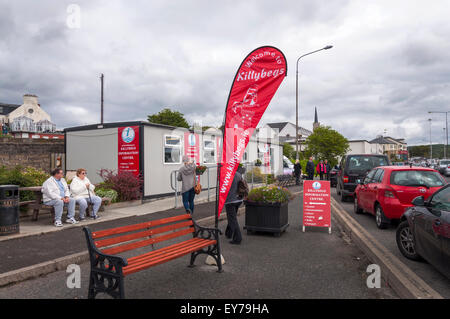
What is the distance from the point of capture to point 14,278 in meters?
4.55

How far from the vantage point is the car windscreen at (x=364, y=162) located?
13094 mm

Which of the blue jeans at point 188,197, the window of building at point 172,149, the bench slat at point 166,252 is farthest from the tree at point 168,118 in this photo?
the bench slat at point 166,252

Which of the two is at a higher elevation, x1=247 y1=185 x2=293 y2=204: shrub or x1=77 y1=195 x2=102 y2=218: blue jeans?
x1=247 y1=185 x2=293 y2=204: shrub

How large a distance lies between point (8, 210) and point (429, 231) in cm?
727

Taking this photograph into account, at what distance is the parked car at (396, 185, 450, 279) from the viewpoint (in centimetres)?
413

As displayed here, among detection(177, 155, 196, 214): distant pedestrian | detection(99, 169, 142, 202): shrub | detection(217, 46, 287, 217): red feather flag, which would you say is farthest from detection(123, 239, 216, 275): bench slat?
detection(99, 169, 142, 202): shrub

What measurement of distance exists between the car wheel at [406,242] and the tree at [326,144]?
36269 millimetres

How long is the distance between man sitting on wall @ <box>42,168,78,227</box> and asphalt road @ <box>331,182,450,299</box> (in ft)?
22.4

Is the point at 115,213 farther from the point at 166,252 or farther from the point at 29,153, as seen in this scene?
the point at 29,153

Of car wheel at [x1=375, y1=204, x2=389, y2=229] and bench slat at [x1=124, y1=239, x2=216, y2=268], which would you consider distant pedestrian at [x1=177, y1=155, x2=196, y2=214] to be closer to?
bench slat at [x1=124, y1=239, x2=216, y2=268]

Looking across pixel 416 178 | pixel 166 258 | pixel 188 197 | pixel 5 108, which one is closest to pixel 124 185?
pixel 188 197
